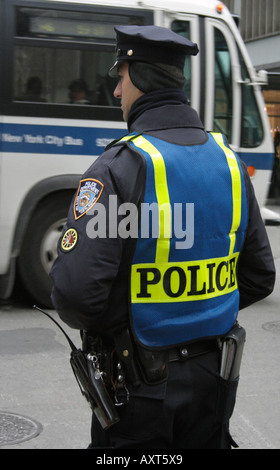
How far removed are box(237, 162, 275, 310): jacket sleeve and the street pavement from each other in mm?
1907

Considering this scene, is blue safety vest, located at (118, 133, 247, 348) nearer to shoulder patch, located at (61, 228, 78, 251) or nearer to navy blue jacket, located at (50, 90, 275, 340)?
navy blue jacket, located at (50, 90, 275, 340)

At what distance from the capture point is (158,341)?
2.42 m

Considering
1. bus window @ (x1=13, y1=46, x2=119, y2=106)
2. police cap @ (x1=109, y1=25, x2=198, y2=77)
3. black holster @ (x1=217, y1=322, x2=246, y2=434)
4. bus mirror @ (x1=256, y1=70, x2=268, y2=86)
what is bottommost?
bus mirror @ (x1=256, y1=70, x2=268, y2=86)

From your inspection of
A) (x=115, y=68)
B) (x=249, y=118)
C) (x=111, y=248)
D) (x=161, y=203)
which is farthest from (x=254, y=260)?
(x=249, y=118)

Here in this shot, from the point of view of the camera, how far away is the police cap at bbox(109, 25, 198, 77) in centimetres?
246

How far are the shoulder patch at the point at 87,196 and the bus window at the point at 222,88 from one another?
5.89 metres

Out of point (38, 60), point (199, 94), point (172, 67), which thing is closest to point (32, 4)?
point (38, 60)

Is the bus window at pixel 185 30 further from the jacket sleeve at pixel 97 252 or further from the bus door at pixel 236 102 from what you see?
the jacket sleeve at pixel 97 252

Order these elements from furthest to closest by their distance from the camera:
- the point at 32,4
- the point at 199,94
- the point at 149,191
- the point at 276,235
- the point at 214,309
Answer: the point at 276,235, the point at 199,94, the point at 32,4, the point at 214,309, the point at 149,191

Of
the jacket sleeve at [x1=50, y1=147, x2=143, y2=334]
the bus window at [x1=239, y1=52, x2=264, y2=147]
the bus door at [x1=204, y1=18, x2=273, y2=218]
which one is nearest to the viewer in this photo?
the jacket sleeve at [x1=50, y1=147, x2=143, y2=334]

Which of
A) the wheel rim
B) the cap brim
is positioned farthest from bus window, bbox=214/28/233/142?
the cap brim

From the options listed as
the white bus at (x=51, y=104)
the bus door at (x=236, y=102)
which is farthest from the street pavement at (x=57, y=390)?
the bus door at (x=236, y=102)
